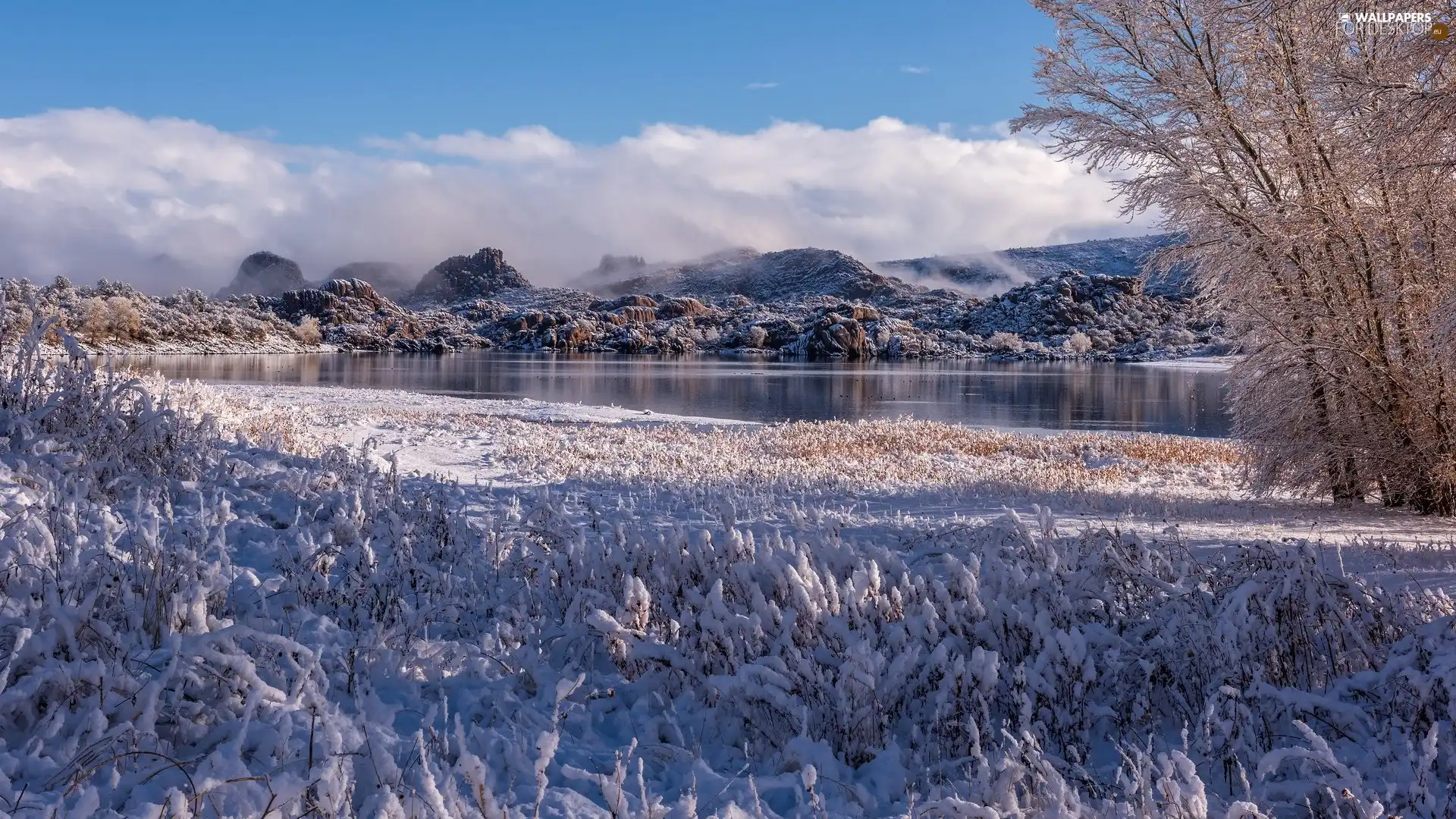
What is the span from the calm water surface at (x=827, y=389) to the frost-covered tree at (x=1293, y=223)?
46.3ft

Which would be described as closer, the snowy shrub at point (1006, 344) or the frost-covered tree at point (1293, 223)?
the frost-covered tree at point (1293, 223)

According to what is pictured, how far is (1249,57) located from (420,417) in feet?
69.5

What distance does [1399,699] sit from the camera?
3654 mm

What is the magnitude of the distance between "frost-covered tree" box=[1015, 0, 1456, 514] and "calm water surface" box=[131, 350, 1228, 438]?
1410 cm

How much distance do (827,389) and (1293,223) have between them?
1921 inches

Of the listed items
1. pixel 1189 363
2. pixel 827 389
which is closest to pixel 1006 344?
pixel 1189 363

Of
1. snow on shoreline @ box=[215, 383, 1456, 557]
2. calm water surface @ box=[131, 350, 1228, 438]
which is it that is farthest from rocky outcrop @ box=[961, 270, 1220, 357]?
snow on shoreline @ box=[215, 383, 1456, 557]

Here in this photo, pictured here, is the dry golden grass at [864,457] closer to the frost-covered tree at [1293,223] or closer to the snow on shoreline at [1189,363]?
the frost-covered tree at [1293,223]

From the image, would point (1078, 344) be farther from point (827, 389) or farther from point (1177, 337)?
point (827, 389)

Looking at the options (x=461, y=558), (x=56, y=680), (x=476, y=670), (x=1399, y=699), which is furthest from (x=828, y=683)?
(x=461, y=558)

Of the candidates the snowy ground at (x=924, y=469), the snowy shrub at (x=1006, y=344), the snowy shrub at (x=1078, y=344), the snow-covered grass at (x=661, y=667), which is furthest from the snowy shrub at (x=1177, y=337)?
the snow-covered grass at (x=661, y=667)

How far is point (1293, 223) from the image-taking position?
433 inches

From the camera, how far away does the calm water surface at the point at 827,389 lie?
40781mm

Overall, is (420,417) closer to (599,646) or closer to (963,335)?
(599,646)
